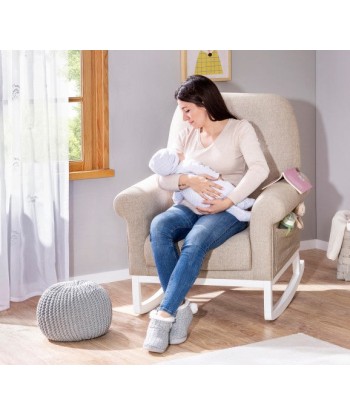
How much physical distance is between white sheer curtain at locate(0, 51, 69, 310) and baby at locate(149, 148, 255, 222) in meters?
0.65

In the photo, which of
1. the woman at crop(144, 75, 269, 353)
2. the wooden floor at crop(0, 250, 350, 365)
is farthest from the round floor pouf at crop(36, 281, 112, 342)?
the woman at crop(144, 75, 269, 353)

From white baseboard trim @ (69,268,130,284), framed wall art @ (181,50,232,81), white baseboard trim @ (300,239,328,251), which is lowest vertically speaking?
white baseboard trim @ (69,268,130,284)

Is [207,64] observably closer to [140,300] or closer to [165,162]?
[165,162]

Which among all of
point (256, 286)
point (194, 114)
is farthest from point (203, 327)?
point (194, 114)

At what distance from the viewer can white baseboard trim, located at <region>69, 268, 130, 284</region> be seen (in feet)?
13.3

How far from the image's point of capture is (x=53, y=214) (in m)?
3.74

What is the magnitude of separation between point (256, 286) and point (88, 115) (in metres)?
1.36

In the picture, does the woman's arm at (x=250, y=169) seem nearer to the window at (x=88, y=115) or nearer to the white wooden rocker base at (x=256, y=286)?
the white wooden rocker base at (x=256, y=286)

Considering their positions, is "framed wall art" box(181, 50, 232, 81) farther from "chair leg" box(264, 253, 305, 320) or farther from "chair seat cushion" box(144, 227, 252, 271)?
"chair seat cushion" box(144, 227, 252, 271)

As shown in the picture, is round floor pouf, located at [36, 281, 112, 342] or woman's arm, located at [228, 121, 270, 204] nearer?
round floor pouf, located at [36, 281, 112, 342]

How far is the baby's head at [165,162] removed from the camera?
328 centimetres

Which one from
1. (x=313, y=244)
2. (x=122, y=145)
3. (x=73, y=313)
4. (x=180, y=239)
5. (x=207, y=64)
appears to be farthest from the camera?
(x=313, y=244)

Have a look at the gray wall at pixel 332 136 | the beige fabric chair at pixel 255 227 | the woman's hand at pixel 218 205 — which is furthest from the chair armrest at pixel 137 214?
the gray wall at pixel 332 136

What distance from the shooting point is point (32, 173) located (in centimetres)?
366
